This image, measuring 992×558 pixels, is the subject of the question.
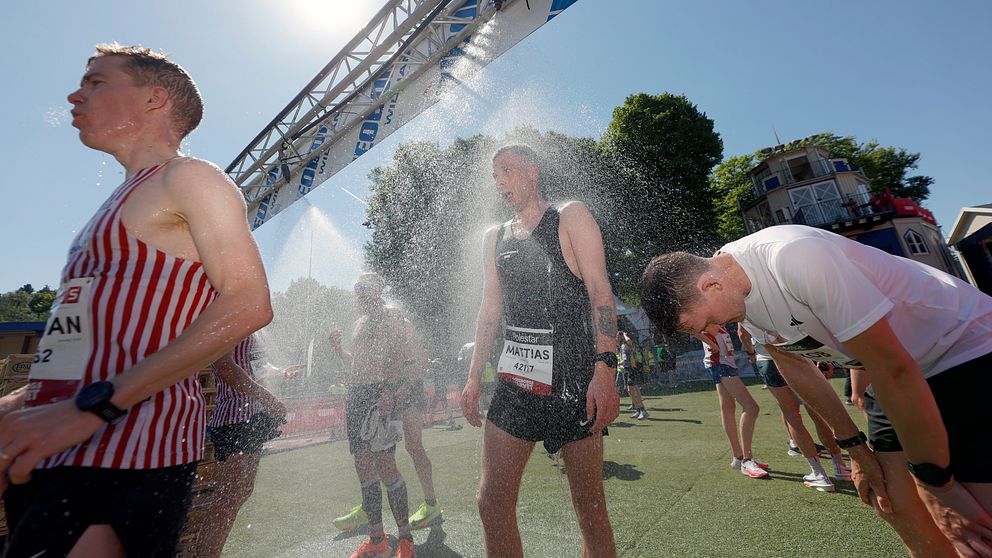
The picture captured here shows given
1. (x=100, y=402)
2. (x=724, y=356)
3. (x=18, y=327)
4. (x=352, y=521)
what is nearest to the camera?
(x=100, y=402)

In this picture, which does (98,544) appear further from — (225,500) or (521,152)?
(521,152)

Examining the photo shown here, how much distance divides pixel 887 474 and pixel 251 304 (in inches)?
99.4

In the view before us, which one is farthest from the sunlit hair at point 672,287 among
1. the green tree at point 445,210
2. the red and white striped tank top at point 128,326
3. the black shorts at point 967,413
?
the green tree at point 445,210

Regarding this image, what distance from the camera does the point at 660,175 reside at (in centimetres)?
2027

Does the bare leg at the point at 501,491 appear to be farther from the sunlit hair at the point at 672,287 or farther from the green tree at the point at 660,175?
the green tree at the point at 660,175

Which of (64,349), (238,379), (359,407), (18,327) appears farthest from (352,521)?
(18,327)

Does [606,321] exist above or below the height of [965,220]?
below

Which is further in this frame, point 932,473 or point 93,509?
point 932,473

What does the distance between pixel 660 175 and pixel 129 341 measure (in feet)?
71.9

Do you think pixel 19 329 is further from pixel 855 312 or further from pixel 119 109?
pixel 855 312

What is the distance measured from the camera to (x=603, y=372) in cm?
192

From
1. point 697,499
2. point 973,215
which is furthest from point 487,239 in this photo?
point 973,215

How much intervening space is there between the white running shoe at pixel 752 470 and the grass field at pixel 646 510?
78 mm

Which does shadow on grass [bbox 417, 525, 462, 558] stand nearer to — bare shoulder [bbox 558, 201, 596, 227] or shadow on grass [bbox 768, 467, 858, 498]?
bare shoulder [bbox 558, 201, 596, 227]
